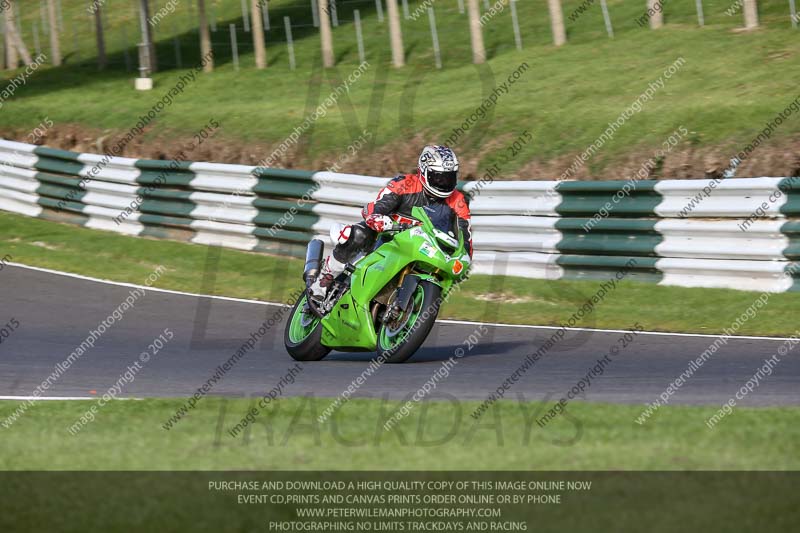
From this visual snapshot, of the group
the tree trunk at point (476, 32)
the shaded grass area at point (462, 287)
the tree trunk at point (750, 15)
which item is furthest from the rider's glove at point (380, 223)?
the tree trunk at point (750, 15)

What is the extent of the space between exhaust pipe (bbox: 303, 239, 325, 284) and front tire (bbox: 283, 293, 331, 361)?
6.6 inches

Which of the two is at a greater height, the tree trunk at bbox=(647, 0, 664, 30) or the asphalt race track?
the tree trunk at bbox=(647, 0, 664, 30)

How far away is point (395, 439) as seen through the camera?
20.7 feet

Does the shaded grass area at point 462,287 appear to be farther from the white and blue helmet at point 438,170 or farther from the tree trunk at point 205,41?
the tree trunk at point 205,41

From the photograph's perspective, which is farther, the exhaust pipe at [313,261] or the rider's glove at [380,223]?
the exhaust pipe at [313,261]

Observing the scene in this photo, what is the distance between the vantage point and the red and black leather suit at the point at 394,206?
9.85 m

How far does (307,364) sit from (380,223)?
129cm

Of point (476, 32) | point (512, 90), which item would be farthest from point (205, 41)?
point (512, 90)

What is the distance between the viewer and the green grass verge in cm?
1700

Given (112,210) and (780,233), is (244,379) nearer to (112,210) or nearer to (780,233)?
(780,233)

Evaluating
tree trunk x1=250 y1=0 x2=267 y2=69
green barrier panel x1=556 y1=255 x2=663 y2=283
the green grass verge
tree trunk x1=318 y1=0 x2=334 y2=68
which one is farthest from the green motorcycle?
tree trunk x1=250 y1=0 x2=267 y2=69

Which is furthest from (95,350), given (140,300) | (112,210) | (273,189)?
(112,210)

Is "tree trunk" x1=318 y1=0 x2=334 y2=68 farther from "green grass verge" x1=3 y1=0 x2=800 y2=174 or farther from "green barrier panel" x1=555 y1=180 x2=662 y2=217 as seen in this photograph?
"green barrier panel" x1=555 y1=180 x2=662 y2=217

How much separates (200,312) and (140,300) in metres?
1.03
